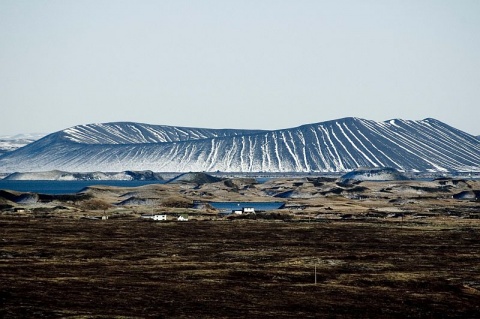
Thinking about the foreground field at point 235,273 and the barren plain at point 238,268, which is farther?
the barren plain at point 238,268

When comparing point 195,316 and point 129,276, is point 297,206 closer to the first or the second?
point 129,276

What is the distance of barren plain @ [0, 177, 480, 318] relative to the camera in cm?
3769

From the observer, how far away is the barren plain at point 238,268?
3769cm

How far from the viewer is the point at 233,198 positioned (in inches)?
7564

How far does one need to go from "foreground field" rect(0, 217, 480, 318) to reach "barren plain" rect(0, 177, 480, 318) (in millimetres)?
65

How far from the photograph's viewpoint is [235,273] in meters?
50.1

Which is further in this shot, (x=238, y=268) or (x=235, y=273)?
(x=238, y=268)

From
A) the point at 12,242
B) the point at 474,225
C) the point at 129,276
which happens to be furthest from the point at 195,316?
the point at 474,225

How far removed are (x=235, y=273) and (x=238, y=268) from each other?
2537 mm

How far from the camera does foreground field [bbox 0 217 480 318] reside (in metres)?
37.4

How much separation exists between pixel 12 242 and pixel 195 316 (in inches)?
1380

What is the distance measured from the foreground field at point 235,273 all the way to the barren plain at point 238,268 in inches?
2.5

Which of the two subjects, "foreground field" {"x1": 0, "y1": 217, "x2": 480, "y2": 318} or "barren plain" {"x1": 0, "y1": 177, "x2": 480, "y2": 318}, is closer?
"foreground field" {"x1": 0, "y1": 217, "x2": 480, "y2": 318}

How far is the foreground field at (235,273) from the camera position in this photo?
37438 millimetres
